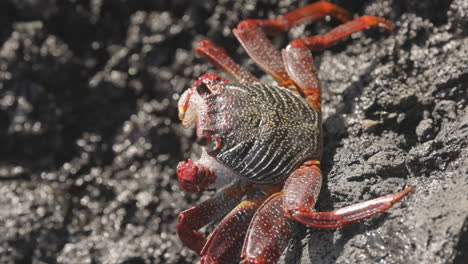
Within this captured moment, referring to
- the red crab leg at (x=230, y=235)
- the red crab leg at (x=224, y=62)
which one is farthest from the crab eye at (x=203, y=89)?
the red crab leg at (x=230, y=235)

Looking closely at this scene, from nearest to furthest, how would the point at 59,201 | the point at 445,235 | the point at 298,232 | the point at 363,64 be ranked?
1. the point at 445,235
2. the point at 298,232
3. the point at 363,64
4. the point at 59,201

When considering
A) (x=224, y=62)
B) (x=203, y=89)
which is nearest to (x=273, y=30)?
(x=224, y=62)

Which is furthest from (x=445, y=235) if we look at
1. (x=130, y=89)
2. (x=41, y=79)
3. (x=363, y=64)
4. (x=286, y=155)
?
(x=41, y=79)

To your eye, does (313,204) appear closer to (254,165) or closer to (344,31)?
Result: (254,165)

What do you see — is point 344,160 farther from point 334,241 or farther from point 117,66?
point 117,66

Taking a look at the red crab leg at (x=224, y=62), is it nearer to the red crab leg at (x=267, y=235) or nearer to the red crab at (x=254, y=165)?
the red crab at (x=254, y=165)

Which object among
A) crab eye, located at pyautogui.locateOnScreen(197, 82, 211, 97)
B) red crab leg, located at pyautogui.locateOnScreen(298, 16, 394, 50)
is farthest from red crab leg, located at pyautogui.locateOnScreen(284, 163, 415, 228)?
red crab leg, located at pyautogui.locateOnScreen(298, 16, 394, 50)
